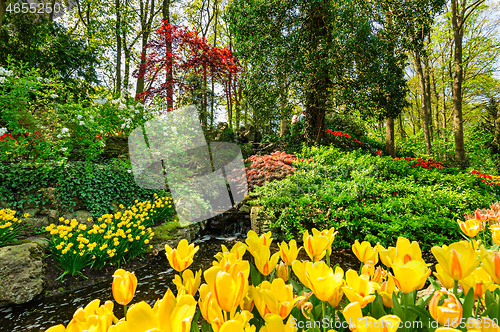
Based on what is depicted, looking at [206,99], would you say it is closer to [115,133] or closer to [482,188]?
[115,133]

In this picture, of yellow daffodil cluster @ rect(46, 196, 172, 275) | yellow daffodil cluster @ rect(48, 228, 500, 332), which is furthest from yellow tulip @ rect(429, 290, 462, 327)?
yellow daffodil cluster @ rect(46, 196, 172, 275)

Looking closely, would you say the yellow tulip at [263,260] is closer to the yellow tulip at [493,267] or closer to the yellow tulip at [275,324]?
the yellow tulip at [275,324]

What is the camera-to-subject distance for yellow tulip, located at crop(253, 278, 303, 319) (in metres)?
0.54

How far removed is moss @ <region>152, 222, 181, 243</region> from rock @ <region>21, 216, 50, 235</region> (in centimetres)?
169

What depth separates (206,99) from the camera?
8.65 metres

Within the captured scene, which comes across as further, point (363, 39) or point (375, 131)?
point (375, 131)

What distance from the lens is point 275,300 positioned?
0.54m

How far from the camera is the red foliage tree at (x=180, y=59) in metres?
7.87

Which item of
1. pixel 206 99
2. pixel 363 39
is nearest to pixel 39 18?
pixel 206 99

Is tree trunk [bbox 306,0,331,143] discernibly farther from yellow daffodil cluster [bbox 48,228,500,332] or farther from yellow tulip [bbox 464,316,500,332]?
yellow tulip [bbox 464,316,500,332]

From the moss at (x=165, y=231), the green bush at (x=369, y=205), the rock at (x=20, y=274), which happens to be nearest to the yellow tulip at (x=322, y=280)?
the green bush at (x=369, y=205)

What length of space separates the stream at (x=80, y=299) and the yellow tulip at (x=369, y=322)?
2.61m

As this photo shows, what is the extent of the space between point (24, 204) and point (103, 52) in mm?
8948

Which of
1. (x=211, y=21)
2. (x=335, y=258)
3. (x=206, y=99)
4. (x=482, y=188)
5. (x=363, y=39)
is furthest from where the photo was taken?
(x=211, y=21)
